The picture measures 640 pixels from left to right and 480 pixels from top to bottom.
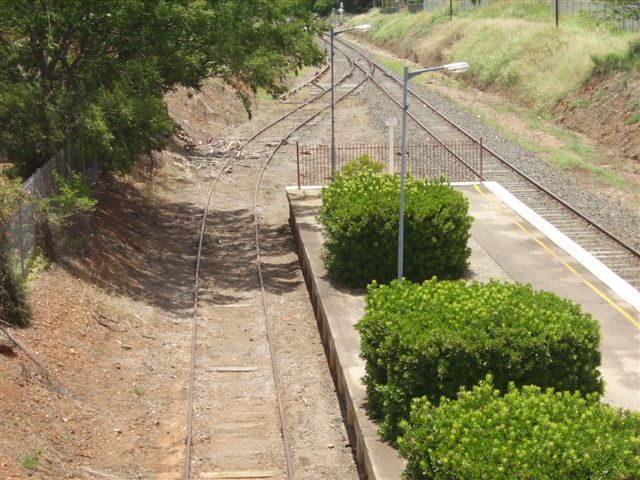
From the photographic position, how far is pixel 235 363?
20.9 meters

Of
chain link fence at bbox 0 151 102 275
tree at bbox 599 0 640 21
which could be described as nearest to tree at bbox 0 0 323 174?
chain link fence at bbox 0 151 102 275

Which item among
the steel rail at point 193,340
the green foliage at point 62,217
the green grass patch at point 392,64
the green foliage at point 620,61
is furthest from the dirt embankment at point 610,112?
the green foliage at point 62,217

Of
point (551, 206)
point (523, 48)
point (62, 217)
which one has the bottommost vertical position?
point (551, 206)

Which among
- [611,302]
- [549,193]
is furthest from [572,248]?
[549,193]

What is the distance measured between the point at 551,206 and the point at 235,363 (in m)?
14.1

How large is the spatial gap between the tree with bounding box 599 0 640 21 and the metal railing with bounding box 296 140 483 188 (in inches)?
553

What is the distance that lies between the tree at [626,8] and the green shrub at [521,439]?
4118 cm

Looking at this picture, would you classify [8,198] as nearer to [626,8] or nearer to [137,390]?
[137,390]

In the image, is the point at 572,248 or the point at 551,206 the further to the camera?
the point at 551,206

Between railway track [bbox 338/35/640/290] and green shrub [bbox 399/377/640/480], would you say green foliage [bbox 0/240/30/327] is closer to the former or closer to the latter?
green shrub [bbox 399/377/640/480]

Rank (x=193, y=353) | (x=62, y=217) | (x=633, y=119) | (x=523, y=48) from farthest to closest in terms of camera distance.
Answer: (x=523, y=48)
(x=633, y=119)
(x=62, y=217)
(x=193, y=353)

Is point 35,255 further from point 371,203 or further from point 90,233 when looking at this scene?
point 371,203

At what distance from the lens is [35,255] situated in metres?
22.4

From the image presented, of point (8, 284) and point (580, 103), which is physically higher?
point (580, 103)
